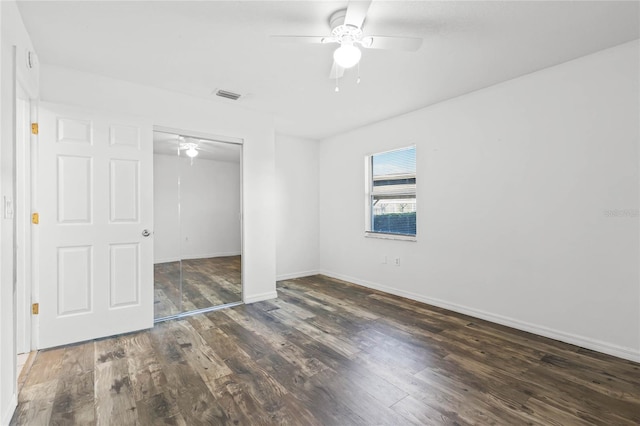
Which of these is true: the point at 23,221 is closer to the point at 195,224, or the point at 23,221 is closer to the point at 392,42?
the point at 195,224

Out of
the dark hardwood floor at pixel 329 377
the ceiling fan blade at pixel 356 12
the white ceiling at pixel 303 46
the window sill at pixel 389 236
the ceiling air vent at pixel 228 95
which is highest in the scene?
the white ceiling at pixel 303 46

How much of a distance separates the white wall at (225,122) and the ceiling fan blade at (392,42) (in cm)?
219

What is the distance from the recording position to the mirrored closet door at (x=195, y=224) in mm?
3385

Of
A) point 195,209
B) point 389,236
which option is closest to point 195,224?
point 195,209

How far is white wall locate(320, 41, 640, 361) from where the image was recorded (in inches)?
96.3

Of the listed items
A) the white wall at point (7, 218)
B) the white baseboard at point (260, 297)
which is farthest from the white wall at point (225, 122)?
the white wall at point (7, 218)

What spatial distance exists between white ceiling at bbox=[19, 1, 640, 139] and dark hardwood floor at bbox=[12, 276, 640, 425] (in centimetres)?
254

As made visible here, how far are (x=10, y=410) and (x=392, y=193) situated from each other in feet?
13.8

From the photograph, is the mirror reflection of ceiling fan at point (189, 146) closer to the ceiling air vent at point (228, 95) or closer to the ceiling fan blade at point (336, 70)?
the ceiling air vent at point (228, 95)

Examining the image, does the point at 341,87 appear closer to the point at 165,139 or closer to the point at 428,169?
the point at 428,169

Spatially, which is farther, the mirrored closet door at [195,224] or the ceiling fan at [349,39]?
A: the mirrored closet door at [195,224]

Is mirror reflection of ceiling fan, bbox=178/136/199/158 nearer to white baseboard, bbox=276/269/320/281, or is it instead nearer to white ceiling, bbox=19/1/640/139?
white ceiling, bbox=19/1/640/139

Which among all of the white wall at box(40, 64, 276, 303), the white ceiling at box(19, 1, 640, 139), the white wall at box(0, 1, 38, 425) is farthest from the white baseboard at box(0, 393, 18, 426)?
the white ceiling at box(19, 1, 640, 139)

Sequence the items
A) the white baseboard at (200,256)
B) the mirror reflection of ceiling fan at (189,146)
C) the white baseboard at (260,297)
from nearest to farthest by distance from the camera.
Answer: the white baseboard at (200,256), the mirror reflection of ceiling fan at (189,146), the white baseboard at (260,297)
